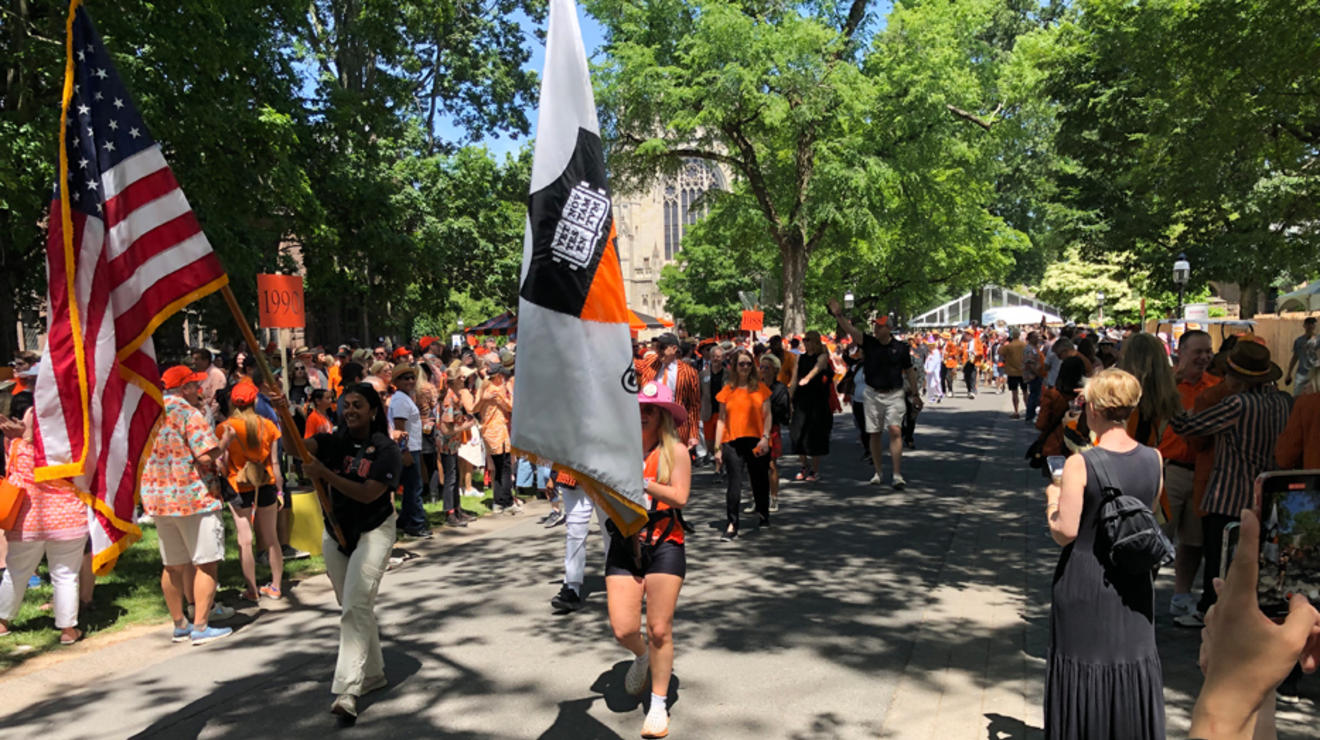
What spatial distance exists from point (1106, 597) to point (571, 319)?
2292mm

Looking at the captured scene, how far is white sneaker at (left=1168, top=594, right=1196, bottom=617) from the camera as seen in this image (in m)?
→ 5.95

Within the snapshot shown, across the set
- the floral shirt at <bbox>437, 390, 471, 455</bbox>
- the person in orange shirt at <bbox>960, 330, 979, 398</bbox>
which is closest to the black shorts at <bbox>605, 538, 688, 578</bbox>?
the floral shirt at <bbox>437, 390, 471, 455</bbox>

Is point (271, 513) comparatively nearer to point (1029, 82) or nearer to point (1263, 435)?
point (1263, 435)

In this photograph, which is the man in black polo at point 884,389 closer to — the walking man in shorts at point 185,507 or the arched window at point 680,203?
the walking man in shorts at point 185,507

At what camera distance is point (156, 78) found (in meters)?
12.4

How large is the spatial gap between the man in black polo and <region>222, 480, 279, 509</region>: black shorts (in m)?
6.77

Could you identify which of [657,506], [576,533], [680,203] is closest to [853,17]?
[576,533]

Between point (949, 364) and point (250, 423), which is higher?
point (949, 364)

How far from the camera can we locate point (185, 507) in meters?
6.09

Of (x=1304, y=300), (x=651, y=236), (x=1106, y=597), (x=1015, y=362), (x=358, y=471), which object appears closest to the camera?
(x=1106, y=597)

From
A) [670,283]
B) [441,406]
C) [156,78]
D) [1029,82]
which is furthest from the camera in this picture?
[670,283]

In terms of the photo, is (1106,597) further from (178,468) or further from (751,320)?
(751,320)

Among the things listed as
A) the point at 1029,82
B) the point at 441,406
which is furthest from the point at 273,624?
the point at 1029,82

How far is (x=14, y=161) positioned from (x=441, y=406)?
591 cm
